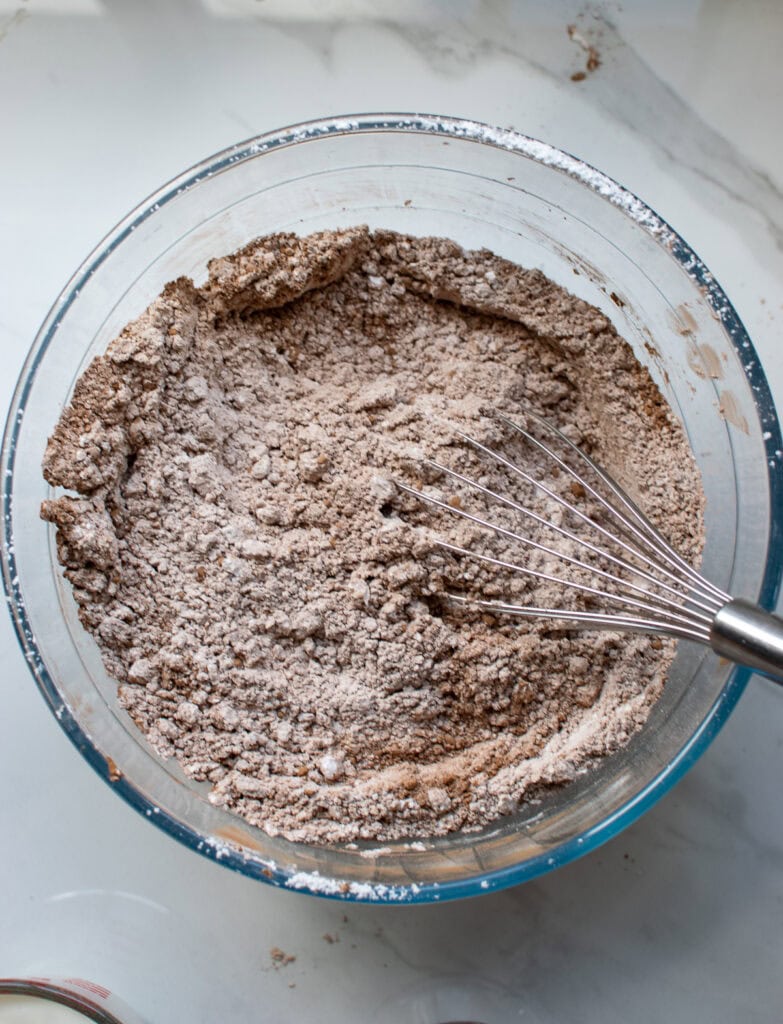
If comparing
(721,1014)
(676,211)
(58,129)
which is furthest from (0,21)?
(721,1014)

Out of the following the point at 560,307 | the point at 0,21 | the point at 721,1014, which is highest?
the point at 0,21

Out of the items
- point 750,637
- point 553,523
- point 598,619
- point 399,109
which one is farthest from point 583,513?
point 399,109

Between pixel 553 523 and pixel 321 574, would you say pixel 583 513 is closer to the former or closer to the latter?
pixel 553 523

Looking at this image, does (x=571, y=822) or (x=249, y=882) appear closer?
(x=571, y=822)

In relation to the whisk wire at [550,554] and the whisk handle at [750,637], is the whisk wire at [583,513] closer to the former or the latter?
the whisk wire at [550,554]

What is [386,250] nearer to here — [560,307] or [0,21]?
[560,307]

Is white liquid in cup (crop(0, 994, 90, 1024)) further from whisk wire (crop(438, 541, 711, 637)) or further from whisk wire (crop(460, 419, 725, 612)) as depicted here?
whisk wire (crop(460, 419, 725, 612))

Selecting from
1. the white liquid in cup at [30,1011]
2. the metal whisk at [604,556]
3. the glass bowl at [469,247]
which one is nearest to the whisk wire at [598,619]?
the metal whisk at [604,556]
